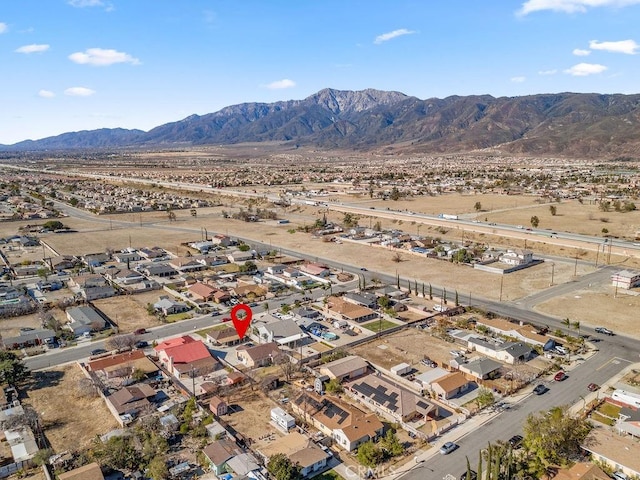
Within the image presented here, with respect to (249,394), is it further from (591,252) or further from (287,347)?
(591,252)

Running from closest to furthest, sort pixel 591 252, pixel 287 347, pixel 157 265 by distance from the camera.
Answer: pixel 287 347, pixel 157 265, pixel 591 252

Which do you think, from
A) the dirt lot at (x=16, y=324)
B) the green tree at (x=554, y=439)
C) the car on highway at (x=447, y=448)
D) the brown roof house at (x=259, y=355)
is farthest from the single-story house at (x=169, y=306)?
the green tree at (x=554, y=439)

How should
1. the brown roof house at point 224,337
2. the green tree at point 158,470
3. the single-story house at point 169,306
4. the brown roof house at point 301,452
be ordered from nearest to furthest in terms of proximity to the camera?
the green tree at point 158,470 < the brown roof house at point 301,452 < the brown roof house at point 224,337 < the single-story house at point 169,306

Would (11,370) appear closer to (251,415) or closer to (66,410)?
(66,410)

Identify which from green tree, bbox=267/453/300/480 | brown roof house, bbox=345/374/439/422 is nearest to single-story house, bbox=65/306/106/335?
brown roof house, bbox=345/374/439/422

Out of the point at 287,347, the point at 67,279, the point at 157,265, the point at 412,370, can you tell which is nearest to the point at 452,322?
the point at 412,370

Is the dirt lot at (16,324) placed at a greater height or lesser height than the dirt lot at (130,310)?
greater

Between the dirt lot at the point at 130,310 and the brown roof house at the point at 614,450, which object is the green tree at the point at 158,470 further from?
the brown roof house at the point at 614,450

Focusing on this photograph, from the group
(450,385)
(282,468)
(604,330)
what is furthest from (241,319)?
(604,330)
